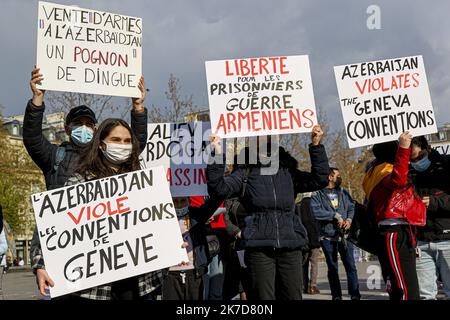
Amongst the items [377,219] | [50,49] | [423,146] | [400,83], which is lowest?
[377,219]

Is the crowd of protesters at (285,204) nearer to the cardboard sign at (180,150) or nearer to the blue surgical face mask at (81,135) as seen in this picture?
the blue surgical face mask at (81,135)

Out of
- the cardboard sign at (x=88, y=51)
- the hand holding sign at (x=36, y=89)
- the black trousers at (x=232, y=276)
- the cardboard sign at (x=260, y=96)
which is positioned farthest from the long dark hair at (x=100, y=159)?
the black trousers at (x=232, y=276)

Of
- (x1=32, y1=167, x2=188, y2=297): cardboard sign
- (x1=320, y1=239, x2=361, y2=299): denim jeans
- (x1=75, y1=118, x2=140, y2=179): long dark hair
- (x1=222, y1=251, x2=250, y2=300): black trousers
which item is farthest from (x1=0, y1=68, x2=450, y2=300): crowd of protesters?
(x1=320, y1=239, x2=361, y2=299): denim jeans

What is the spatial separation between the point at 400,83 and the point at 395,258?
5.83 feet

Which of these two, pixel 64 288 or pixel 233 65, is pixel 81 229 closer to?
pixel 64 288

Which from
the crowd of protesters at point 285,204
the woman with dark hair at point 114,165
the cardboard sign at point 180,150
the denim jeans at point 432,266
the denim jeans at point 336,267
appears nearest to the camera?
the woman with dark hair at point 114,165

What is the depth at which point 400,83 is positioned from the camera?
5.68 m

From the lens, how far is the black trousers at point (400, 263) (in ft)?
16.0

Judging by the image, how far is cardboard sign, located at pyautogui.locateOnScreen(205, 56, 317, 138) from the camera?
5.20m

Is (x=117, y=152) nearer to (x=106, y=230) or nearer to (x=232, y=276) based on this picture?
(x=106, y=230)

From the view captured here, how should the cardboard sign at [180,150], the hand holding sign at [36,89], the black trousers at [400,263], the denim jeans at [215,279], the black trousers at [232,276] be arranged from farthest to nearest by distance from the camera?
the black trousers at [232,276] → the denim jeans at [215,279] → the cardboard sign at [180,150] → the black trousers at [400,263] → the hand holding sign at [36,89]

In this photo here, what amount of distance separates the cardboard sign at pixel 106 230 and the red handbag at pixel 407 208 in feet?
7.47

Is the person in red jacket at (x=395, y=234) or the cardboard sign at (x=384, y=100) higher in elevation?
the cardboard sign at (x=384, y=100)
